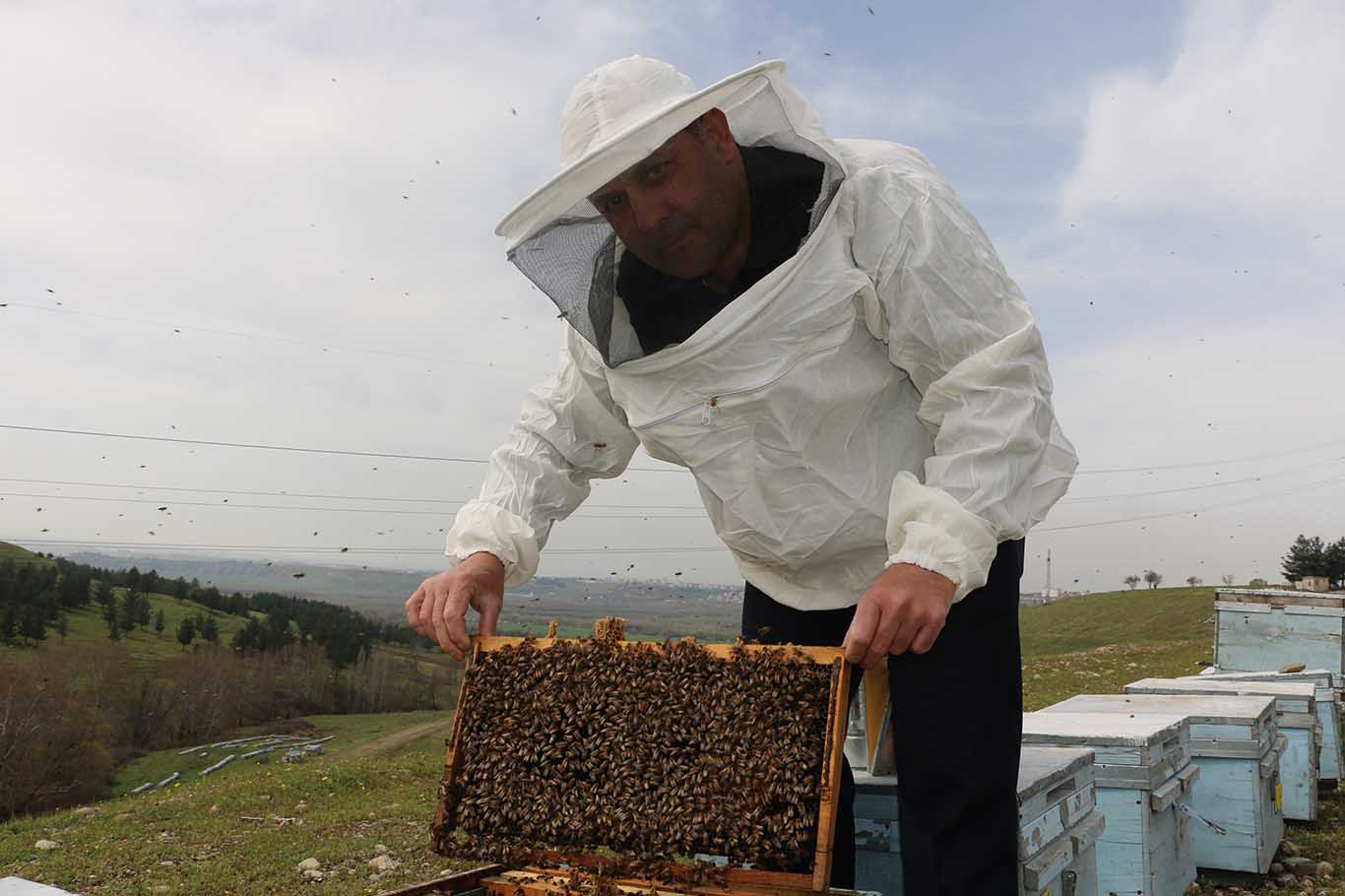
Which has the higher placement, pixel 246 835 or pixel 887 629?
pixel 887 629

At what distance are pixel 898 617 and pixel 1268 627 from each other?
843 cm

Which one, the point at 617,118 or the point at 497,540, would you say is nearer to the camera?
the point at 617,118

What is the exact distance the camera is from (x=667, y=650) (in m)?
2.14

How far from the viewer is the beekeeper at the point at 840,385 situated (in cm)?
198

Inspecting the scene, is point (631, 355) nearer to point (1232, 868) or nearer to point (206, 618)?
point (1232, 868)

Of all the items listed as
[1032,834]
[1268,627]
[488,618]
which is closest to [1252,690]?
[1268,627]

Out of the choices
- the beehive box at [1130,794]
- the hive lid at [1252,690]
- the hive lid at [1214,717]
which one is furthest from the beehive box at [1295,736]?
the beehive box at [1130,794]

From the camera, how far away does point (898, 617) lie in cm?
180

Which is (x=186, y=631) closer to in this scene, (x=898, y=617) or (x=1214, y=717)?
(x=1214, y=717)

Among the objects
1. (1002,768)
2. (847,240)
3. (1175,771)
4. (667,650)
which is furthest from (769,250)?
(1175,771)

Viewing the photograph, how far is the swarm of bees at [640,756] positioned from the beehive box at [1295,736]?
500 centimetres

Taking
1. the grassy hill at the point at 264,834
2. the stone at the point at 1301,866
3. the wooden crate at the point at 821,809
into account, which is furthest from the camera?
the grassy hill at the point at 264,834

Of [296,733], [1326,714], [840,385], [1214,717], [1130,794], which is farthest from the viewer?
[296,733]

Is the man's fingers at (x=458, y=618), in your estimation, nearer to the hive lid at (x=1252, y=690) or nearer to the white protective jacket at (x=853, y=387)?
the white protective jacket at (x=853, y=387)
